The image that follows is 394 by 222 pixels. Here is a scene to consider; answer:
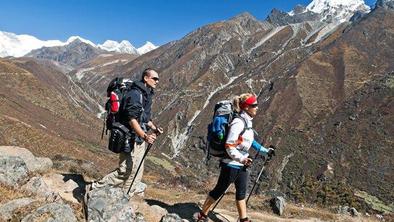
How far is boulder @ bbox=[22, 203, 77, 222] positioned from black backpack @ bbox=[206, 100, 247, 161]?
3.43 m

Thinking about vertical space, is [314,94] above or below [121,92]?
above

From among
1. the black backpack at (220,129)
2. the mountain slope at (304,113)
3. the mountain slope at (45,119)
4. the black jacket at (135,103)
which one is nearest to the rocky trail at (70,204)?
the black jacket at (135,103)

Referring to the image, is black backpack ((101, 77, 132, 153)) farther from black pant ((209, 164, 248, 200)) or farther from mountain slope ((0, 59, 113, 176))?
mountain slope ((0, 59, 113, 176))

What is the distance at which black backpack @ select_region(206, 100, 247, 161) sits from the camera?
32.6 feet

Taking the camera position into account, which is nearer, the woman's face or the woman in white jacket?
the woman in white jacket

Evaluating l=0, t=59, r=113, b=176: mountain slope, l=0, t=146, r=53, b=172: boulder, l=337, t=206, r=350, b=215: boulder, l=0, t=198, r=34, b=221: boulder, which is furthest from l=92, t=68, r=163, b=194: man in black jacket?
l=0, t=59, r=113, b=176: mountain slope

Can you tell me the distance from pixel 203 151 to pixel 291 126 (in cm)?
2839

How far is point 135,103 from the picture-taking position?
33.6 ft

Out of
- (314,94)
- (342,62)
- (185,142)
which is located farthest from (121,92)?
(342,62)

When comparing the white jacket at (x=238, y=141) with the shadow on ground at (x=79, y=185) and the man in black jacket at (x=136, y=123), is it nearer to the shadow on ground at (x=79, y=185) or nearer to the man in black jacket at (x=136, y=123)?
the man in black jacket at (x=136, y=123)

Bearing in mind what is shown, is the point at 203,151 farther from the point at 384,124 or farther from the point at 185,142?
the point at 384,124

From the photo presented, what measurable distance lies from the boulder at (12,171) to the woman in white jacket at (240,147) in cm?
567

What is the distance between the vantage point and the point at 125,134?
1058 cm

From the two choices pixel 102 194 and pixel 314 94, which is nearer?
pixel 102 194
